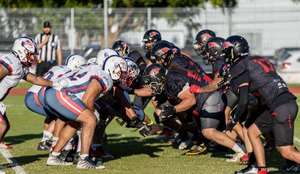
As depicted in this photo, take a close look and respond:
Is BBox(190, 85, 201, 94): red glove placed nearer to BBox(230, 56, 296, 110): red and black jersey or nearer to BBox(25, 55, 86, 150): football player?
BBox(230, 56, 296, 110): red and black jersey

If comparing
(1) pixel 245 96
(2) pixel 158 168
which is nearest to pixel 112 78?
(2) pixel 158 168

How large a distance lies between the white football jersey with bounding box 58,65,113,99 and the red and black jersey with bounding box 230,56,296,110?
59.1 inches

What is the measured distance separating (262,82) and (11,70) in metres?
2.92

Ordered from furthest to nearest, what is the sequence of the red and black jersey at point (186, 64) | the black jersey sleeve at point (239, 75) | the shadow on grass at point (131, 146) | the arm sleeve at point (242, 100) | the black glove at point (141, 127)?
the shadow on grass at point (131, 146) → the red and black jersey at point (186, 64) → the black glove at point (141, 127) → the black jersey sleeve at point (239, 75) → the arm sleeve at point (242, 100)

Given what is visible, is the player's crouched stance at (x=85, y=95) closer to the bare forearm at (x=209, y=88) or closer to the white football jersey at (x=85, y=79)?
the white football jersey at (x=85, y=79)

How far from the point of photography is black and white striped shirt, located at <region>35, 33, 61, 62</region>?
18.1m

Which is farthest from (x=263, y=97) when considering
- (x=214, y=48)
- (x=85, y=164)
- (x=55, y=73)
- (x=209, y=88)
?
(x=55, y=73)

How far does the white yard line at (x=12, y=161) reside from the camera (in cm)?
934

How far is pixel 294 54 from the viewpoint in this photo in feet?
82.0

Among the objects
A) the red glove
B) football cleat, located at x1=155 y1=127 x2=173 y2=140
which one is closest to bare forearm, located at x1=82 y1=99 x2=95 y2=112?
the red glove

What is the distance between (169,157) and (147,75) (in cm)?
121

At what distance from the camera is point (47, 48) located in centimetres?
1833

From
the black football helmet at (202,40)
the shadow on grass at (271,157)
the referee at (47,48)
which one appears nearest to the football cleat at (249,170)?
the shadow on grass at (271,157)

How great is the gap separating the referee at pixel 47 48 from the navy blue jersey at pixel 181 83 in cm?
782
